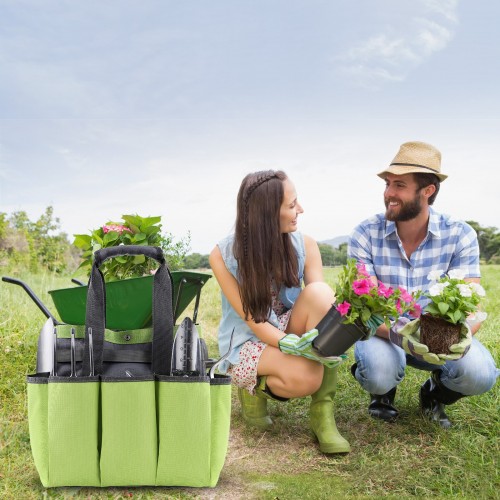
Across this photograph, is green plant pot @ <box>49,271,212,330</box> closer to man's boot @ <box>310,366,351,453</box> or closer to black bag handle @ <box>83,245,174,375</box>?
black bag handle @ <box>83,245,174,375</box>

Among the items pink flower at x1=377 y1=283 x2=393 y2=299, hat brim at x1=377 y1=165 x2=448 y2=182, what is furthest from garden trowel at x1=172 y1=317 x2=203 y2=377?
hat brim at x1=377 y1=165 x2=448 y2=182

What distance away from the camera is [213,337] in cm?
605

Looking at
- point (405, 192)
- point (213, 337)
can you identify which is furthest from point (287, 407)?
point (213, 337)

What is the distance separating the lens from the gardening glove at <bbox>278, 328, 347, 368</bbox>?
2740 mm

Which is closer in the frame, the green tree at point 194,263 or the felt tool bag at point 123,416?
the felt tool bag at point 123,416

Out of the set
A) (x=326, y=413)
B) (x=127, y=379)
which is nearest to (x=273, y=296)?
(x=326, y=413)

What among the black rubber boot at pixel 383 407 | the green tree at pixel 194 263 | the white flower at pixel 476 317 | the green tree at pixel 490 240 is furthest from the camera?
the green tree at pixel 490 240

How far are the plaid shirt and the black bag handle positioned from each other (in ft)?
4.40

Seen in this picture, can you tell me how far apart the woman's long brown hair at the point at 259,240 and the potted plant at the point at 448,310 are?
745mm

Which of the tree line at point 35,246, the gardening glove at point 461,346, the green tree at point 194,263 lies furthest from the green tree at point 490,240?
the gardening glove at point 461,346

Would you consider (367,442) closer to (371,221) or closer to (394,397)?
(394,397)

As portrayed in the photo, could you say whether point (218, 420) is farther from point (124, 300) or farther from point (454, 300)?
point (454, 300)

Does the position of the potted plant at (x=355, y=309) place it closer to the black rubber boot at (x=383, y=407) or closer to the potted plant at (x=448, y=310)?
the potted plant at (x=448, y=310)

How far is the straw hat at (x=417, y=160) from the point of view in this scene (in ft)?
11.0
